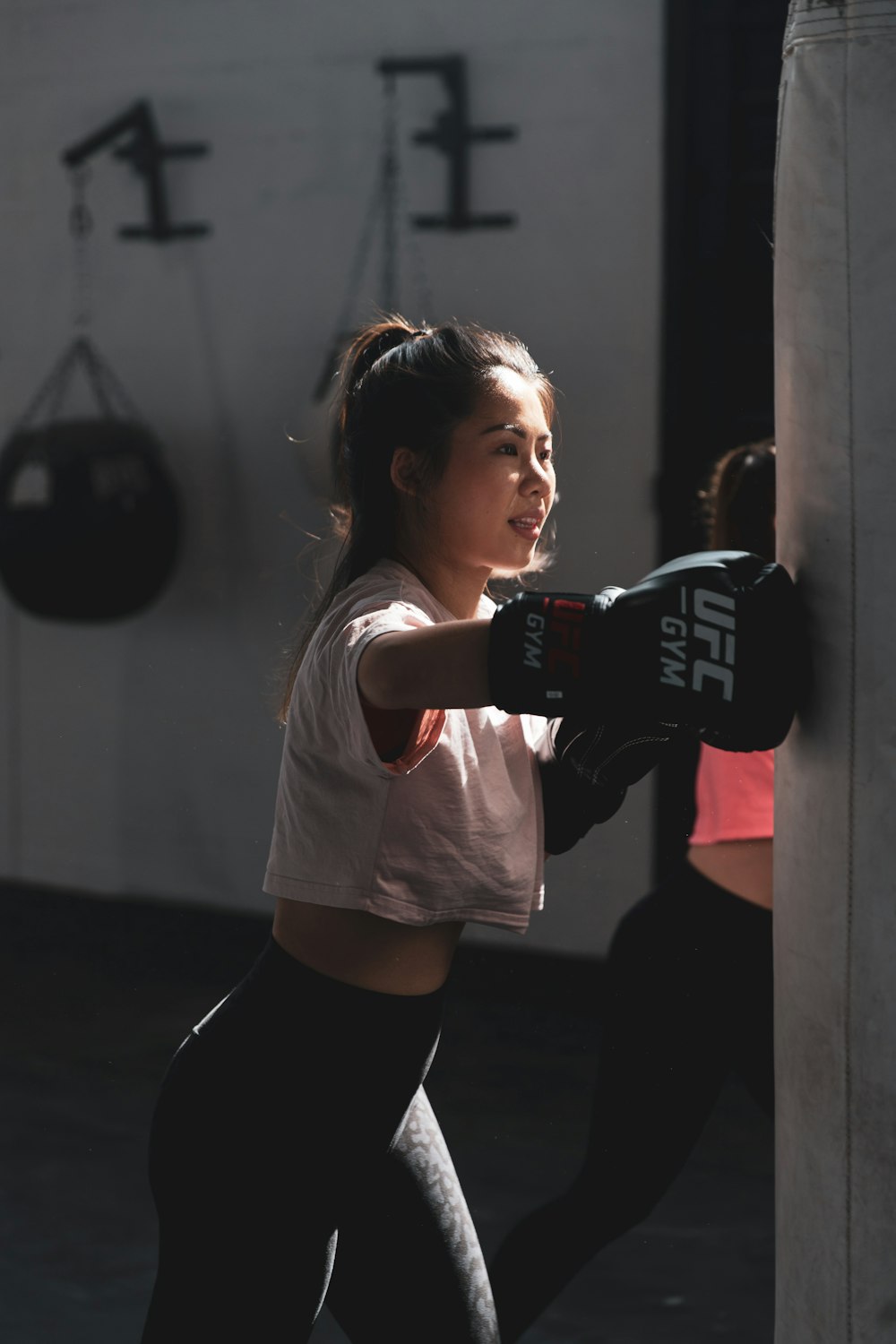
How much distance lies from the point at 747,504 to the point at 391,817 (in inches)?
36.9

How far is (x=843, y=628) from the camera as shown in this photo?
1.04 meters

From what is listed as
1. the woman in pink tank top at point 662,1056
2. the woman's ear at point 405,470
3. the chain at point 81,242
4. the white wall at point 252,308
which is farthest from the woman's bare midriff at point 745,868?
the chain at point 81,242

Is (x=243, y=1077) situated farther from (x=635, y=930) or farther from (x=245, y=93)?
(x=245, y=93)

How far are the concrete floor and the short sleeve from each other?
4.54 ft

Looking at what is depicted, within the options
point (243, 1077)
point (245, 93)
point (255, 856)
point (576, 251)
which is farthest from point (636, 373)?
point (243, 1077)

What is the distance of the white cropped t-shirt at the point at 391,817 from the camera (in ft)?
4.22

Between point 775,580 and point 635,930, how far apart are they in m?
0.95

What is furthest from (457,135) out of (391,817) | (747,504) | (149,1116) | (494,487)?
(391,817)

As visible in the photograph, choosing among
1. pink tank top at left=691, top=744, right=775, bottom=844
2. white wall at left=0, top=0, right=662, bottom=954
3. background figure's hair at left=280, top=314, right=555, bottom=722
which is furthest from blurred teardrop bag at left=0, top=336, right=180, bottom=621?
background figure's hair at left=280, top=314, right=555, bottom=722

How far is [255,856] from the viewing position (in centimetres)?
422

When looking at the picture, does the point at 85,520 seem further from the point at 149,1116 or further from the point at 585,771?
the point at 585,771

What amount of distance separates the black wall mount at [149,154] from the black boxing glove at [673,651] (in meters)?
3.32

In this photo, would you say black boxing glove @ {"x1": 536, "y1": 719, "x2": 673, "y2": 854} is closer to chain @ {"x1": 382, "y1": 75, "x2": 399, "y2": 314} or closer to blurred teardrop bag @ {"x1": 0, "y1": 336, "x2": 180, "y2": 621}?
chain @ {"x1": 382, "y1": 75, "x2": 399, "y2": 314}

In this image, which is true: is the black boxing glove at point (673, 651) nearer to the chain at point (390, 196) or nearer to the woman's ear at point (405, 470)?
the woman's ear at point (405, 470)
